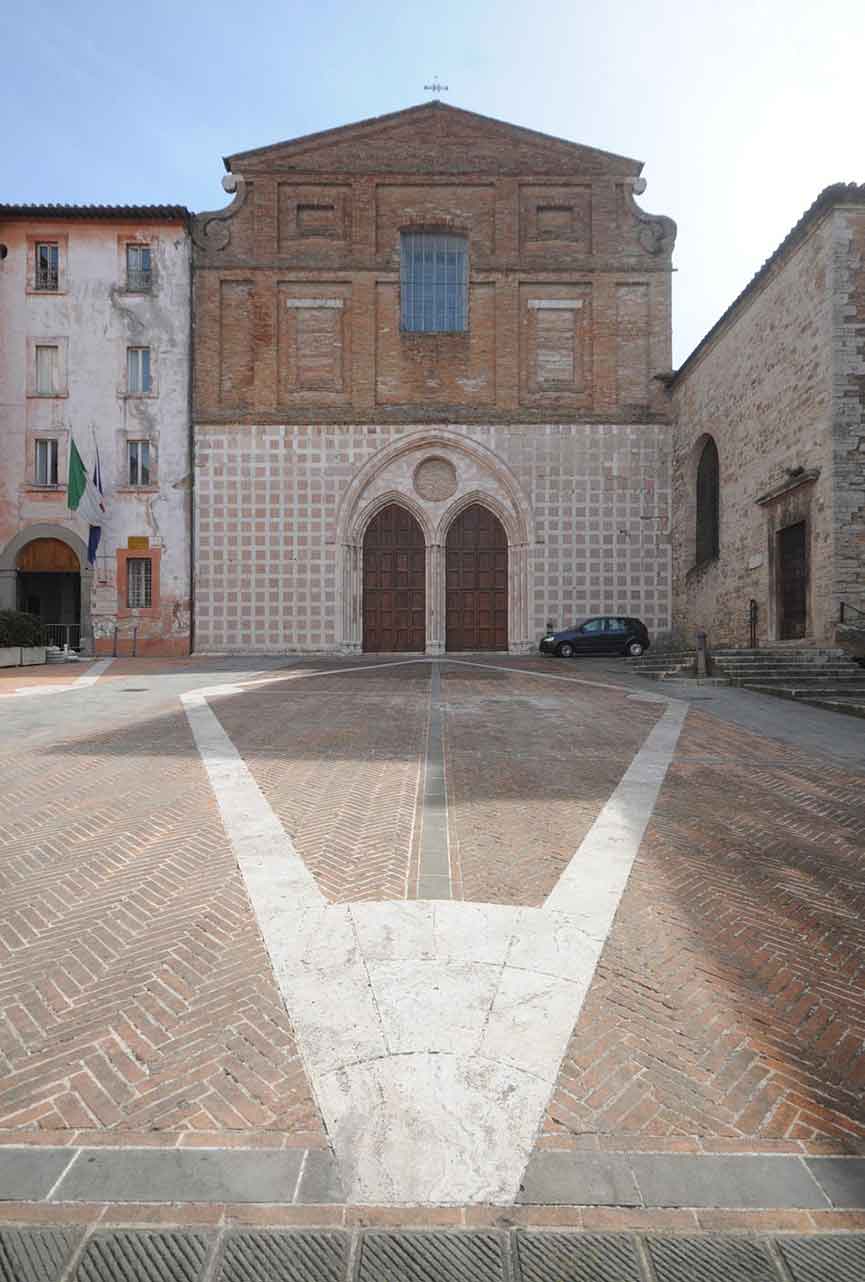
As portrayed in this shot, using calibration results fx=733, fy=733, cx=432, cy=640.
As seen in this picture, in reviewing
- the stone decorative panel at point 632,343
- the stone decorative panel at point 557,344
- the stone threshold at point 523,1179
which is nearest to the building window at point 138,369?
the stone decorative panel at point 557,344

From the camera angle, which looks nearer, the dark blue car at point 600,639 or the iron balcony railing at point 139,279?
the dark blue car at point 600,639

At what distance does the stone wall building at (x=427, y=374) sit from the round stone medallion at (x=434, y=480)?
7cm

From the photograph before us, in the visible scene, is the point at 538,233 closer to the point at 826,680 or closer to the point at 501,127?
the point at 501,127

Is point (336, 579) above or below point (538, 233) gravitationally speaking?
below

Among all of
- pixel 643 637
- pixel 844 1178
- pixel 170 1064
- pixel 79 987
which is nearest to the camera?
pixel 844 1178

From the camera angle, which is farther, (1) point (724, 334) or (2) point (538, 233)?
(2) point (538, 233)

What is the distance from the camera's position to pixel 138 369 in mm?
23797

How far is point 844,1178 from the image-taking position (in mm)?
1999

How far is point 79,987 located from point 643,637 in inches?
840

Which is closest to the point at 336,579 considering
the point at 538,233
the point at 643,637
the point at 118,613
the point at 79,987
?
the point at 118,613

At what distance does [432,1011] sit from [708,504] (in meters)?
21.5

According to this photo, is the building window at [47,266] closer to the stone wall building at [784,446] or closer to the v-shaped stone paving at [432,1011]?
the stone wall building at [784,446]

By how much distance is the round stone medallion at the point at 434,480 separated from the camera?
79.1ft

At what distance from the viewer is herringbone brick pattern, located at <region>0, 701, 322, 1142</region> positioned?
223 centimetres
